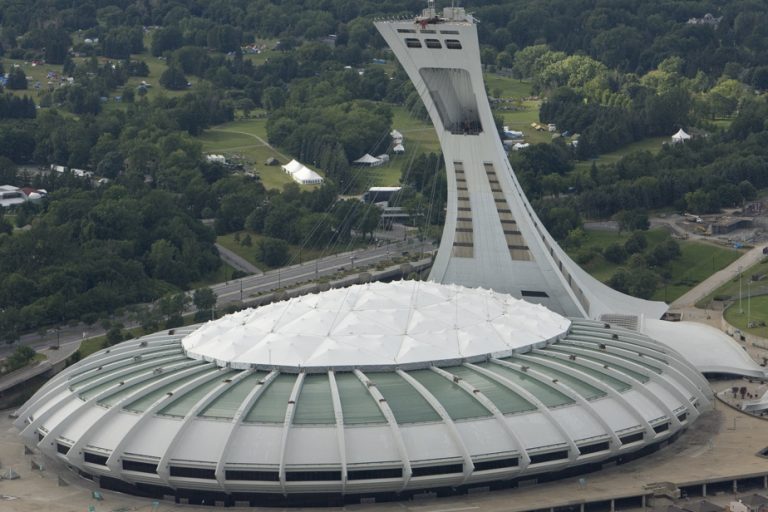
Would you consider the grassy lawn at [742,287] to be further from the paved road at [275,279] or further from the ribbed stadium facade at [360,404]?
the ribbed stadium facade at [360,404]

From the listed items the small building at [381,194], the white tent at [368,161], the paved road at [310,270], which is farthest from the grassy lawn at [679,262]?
the white tent at [368,161]

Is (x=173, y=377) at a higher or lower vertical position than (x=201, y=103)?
higher

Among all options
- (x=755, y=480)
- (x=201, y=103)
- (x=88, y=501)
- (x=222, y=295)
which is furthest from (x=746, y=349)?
(x=201, y=103)

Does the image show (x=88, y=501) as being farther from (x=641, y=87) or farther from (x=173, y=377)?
(x=641, y=87)

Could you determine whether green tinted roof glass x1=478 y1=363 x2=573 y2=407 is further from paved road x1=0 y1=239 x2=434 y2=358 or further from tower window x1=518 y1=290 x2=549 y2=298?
paved road x1=0 y1=239 x2=434 y2=358

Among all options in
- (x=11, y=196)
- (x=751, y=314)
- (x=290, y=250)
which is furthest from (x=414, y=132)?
(x=751, y=314)

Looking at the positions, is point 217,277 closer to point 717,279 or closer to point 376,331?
point 717,279

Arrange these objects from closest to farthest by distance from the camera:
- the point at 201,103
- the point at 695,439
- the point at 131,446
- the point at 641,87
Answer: the point at 131,446 → the point at 695,439 → the point at 201,103 → the point at 641,87

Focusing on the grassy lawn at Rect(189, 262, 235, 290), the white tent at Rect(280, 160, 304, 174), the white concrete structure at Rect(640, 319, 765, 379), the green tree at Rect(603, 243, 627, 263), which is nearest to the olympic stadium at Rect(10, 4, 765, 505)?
the white concrete structure at Rect(640, 319, 765, 379)
